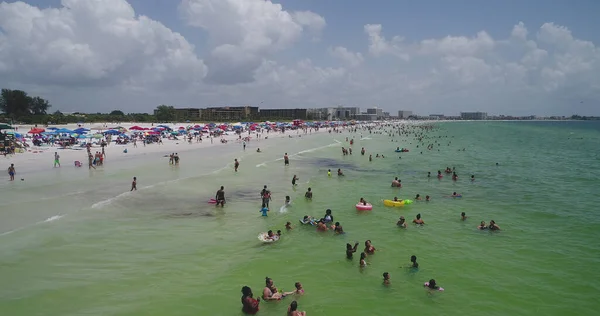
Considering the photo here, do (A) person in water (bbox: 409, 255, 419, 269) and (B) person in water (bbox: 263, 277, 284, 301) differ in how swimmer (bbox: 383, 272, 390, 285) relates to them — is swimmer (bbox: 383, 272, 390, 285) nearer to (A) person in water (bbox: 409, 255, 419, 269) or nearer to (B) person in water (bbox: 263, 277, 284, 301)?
(A) person in water (bbox: 409, 255, 419, 269)

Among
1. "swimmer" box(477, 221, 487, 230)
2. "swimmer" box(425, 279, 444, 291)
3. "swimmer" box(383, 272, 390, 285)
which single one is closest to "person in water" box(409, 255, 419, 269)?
"swimmer" box(425, 279, 444, 291)

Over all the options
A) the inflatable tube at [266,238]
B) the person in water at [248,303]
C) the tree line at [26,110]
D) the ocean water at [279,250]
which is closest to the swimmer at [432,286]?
the ocean water at [279,250]

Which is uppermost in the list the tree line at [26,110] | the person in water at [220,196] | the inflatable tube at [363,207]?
the tree line at [26,110]

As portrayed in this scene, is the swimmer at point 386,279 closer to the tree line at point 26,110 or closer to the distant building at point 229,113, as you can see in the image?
the tree line at point 26,110

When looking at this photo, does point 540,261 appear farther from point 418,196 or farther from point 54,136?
point 54,136

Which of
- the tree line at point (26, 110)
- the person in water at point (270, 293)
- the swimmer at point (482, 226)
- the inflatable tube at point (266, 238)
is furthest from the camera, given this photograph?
the tree line at point (26, 110)

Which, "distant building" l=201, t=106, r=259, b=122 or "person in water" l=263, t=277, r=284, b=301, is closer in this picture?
"person in water" l=263, t=277, r=284, b=301

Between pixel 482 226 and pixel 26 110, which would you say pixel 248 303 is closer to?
pixel 482 226

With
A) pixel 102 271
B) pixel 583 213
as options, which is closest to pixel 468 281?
pixel 102 271
